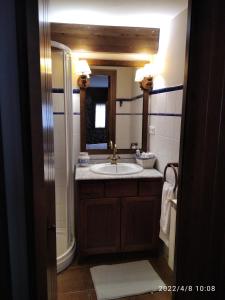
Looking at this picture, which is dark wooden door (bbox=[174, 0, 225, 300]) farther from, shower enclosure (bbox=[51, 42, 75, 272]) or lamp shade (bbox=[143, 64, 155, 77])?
lamp shade (bbox=[143, 64, 155, 77])

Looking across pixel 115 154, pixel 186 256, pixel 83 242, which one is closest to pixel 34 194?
pixel 186 256

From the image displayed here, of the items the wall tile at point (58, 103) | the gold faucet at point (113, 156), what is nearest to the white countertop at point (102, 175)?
the gold faucet at point (113, 156)

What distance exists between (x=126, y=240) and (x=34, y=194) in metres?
1.92

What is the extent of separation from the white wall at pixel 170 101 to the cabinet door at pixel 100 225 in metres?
0.66

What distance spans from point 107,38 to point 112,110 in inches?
29.6

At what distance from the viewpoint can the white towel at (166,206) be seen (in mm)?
2180

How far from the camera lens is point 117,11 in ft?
7.06

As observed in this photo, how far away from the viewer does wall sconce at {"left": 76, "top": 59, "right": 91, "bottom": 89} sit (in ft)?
8.33

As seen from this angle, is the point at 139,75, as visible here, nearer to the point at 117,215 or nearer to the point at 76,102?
the point at 76,102

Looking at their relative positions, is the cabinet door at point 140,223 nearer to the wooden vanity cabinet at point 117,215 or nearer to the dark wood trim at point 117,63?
the wooden vanity cabinet at point 117,215

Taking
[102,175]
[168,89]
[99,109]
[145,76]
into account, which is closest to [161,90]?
[168,89]

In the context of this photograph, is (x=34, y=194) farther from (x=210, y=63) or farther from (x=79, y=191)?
(x=79, y=191)

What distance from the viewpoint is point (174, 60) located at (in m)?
2.23

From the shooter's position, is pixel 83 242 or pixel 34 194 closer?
pixel 34 194
